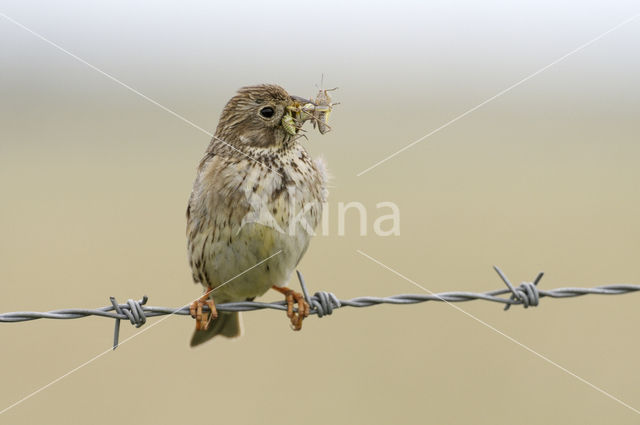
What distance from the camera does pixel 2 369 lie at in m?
7.79

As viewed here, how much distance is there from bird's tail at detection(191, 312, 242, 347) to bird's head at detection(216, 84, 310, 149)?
134 centimetres

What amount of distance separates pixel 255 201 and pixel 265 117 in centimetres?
61

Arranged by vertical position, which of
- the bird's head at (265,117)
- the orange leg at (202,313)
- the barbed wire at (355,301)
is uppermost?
the bird's head at (265,117)

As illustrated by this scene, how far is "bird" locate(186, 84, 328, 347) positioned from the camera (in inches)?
185

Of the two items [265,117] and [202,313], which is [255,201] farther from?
[202,313]

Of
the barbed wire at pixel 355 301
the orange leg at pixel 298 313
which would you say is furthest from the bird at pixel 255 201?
the barbed wire at pixel 355 301

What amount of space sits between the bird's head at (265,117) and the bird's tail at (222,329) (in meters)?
1.34

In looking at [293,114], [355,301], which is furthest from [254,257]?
[293,114]

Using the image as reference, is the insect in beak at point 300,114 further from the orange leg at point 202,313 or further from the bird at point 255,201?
the orange leg at point 202,313

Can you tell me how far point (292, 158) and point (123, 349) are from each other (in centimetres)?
384

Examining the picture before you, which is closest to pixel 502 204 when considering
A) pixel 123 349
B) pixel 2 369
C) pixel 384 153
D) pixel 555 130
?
pixel 384 153

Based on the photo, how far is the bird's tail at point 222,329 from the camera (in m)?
5.55

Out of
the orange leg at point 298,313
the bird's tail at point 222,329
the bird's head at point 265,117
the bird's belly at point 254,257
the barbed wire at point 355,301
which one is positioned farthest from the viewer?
the bird's tail at point 222,329

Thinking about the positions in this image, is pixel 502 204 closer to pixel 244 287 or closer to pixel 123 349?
pixel 123 349
